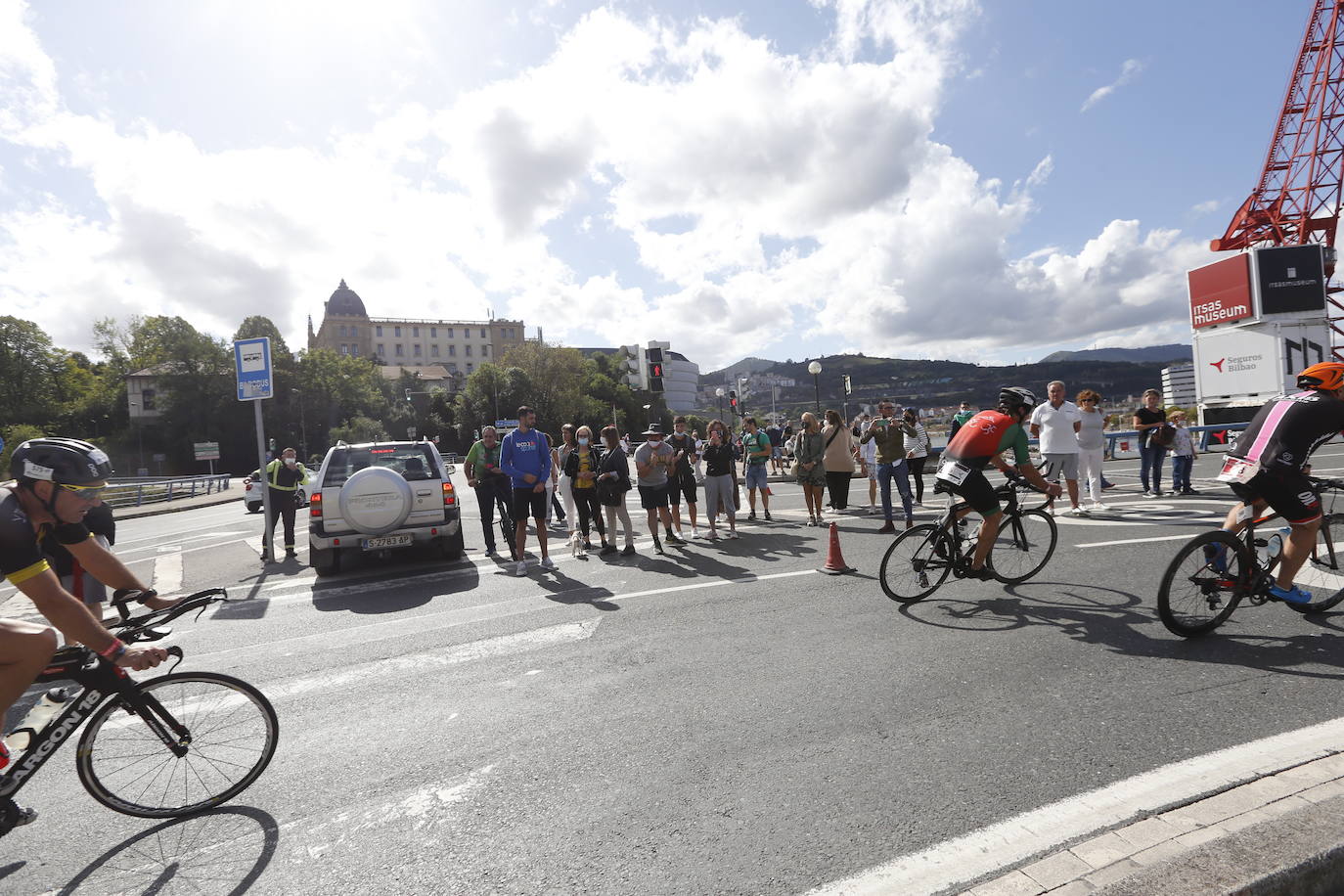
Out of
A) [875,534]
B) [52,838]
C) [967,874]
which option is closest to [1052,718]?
[967,874]

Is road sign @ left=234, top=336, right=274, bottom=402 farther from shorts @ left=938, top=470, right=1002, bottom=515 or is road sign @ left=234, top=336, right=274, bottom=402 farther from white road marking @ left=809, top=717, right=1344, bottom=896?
white road marking @ left=809, top=717, right=1344, bottom=896

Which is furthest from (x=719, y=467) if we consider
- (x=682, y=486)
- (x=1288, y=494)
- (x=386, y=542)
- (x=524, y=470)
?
(x=1288, y=494)

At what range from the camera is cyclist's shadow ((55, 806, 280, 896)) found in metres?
2.59

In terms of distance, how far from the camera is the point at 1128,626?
482cm

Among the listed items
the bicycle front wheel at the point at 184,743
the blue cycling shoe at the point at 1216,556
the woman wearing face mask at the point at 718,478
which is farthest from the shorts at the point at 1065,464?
the bicycle front wheel at the point at 184,743

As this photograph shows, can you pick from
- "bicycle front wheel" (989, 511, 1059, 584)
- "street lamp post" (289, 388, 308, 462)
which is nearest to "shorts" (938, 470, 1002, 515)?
"bicycle front wheel" (989, 511, 1059, 584)

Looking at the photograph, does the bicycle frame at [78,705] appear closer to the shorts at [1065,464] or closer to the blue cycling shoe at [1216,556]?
the blue cycling shoe at [1216,556]

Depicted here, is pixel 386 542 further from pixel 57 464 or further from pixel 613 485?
pixel 57 464

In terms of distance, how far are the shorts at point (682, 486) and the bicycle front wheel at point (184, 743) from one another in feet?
24.0

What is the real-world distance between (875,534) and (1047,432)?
2.90m

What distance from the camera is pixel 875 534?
30.8 feet

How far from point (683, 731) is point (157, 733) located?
243 cm

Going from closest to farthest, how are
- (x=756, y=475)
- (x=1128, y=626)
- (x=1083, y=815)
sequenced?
(x=1083, y=815)
(x=1128, y=626)
(x=756, y=475)

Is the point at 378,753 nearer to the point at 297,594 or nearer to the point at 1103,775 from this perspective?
the point at 1103,775
